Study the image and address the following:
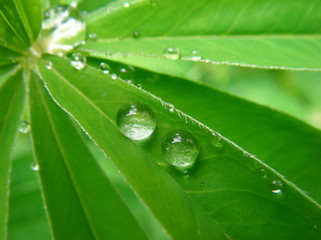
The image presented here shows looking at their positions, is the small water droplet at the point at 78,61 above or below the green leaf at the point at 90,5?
below

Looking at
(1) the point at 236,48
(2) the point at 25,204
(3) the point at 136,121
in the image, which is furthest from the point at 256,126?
(2) the point at 25,204

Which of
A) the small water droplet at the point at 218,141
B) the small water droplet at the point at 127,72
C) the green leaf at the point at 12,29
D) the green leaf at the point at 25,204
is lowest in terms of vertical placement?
the green leaf at the point at 25,204

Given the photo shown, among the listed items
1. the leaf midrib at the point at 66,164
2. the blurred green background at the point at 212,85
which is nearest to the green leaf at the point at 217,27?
the leaf midrib at the point at 66,164

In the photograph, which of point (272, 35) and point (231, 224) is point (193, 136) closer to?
point (231, 224)

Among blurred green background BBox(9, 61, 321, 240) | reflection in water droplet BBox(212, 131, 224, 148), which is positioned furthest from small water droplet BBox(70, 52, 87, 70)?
blurred green background BBox(9, 61, 321, 240)

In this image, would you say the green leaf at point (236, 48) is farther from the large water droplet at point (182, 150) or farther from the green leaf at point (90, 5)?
the green leaf at point (90, 5)

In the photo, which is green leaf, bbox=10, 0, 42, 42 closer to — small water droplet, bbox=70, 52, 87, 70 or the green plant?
the green plant

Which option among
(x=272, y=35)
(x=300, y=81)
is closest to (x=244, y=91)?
(x=300, y=81)
